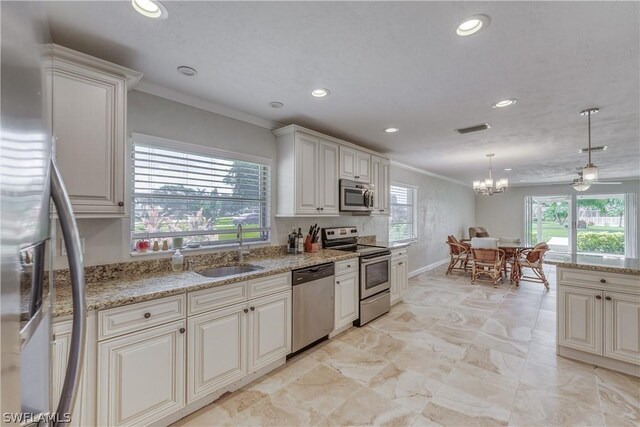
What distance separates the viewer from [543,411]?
2020 mm

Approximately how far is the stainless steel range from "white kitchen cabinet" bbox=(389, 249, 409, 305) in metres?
0.20

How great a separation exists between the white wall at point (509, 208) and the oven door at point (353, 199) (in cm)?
663

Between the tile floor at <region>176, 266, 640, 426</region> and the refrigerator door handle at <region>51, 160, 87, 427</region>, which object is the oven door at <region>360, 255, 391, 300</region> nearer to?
the tile floor at <region>176, 266, 640, 426</region>

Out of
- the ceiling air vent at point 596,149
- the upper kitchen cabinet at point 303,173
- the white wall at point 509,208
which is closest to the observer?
the upper kitchen cabinet at point 303,173

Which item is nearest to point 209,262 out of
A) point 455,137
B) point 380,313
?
point 380,313

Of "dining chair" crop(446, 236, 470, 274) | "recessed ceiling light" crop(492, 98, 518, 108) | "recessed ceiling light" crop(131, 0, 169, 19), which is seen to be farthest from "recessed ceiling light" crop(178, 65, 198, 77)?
"dining chair" crop(446, 236, 470, 274)

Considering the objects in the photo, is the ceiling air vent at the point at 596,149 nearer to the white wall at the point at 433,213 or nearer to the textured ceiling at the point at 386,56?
the textured ceiling at the point at 386,56

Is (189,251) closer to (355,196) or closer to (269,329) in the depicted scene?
(269,329)

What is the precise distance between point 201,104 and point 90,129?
3.46ft

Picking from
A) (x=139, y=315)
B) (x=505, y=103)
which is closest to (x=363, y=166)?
(x=505, y=103)

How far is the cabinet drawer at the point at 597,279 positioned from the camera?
2.40m

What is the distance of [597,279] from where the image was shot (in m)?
2.56

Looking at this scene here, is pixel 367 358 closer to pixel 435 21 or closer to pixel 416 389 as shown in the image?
pixel 416 389

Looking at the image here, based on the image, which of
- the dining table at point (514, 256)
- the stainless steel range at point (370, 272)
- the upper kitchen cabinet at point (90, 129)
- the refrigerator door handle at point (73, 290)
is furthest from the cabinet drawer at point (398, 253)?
the refrigerator door handle at point (73, 290)
